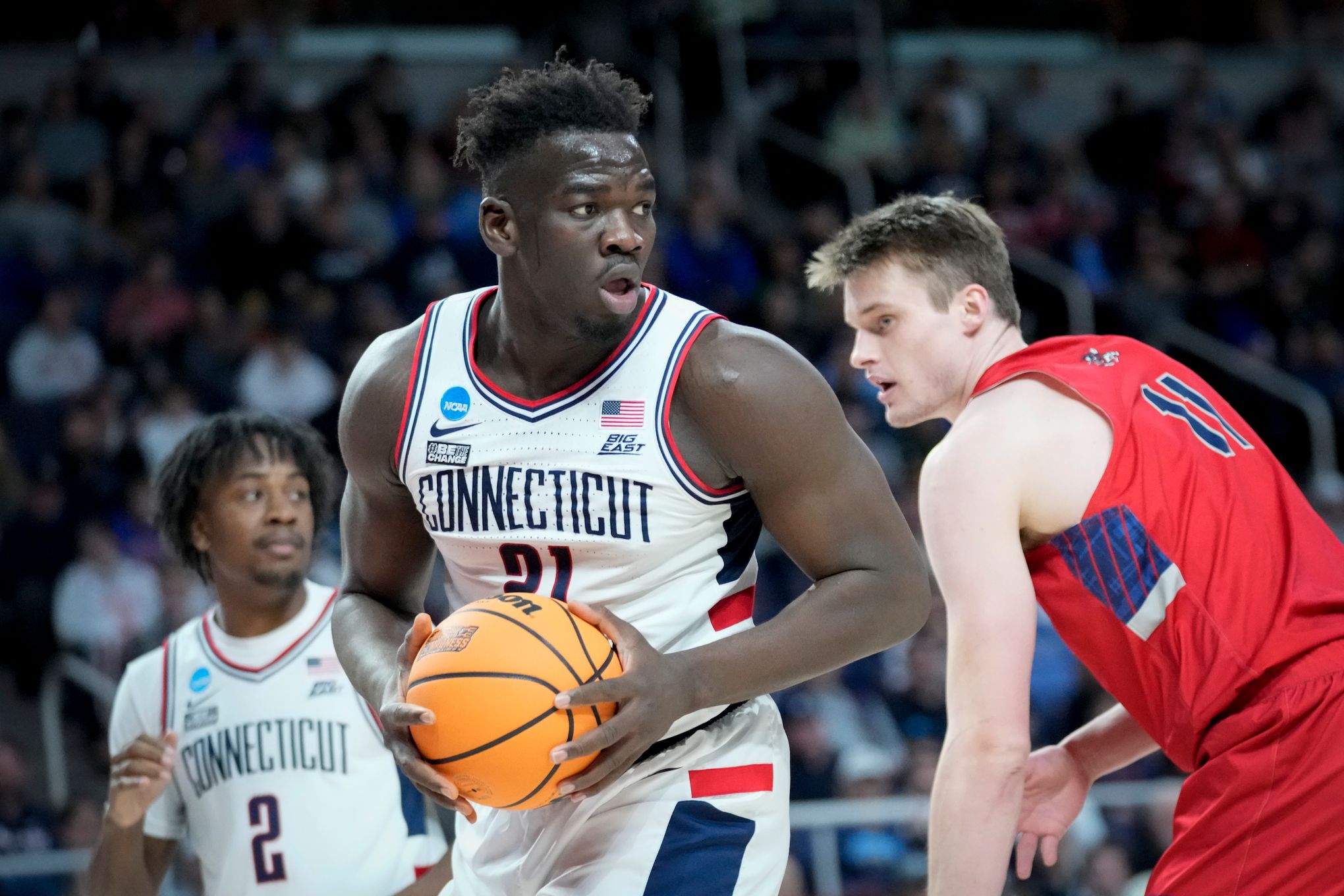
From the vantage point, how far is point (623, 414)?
2926 mm

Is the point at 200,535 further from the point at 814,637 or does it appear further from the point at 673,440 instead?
the point at 814,637

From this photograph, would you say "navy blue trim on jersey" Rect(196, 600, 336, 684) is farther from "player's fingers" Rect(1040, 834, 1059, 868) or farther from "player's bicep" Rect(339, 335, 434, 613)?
"player's fingers" Rect(1040, 834, 1059, 868)

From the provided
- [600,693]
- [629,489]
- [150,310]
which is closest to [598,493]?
[629,489]

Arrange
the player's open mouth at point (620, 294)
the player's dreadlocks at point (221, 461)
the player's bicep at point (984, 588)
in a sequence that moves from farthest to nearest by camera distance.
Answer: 1. the player's dreadlocks at point (221, 461)
2. the player's open mouth at point (620, 294)
3. the player's bicep at point (984, 588)

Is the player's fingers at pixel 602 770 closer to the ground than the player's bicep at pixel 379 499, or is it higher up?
closer to the ground

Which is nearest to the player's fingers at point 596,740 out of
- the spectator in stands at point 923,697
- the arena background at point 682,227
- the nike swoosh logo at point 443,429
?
the nike swoosh logo at point 443,429

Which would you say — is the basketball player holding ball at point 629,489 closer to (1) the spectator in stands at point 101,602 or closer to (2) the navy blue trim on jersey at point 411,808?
(2) the navy blue trim on jersey at point 411,808

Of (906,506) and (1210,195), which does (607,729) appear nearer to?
(906,506)

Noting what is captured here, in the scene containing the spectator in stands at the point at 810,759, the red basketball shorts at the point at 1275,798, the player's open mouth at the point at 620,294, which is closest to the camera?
the red basketball shorts at the point at 1275,798

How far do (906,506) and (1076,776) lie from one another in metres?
6.04

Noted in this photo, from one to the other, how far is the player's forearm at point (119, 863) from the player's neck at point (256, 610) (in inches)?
23.3

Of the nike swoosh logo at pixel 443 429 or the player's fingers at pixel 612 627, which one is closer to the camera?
the player's fingers at pixel 612 627

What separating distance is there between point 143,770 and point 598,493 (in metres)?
1.62

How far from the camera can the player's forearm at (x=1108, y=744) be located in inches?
130
